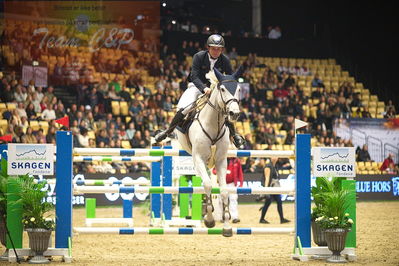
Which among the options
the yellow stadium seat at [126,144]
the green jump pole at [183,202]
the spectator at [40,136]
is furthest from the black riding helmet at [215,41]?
the yellow stadium seat at [126,144]

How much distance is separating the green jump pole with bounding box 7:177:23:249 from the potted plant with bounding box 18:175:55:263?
0.07 m

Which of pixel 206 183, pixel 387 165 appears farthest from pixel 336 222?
pixel 387 165

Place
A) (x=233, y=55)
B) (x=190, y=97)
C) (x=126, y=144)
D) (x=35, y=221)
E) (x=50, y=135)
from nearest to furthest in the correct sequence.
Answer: (x=35, y=221), (x=190, y=97), (x=50, y=135), (x=126, y=144), (x=233, y=55)

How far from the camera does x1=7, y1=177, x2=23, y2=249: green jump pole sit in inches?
372

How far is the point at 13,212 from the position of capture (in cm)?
948

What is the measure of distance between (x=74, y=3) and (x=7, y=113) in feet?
21.0

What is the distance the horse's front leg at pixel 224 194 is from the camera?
906 cm

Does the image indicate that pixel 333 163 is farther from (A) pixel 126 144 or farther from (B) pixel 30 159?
(A) pixel 126 144

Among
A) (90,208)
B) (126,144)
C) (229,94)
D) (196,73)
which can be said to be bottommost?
(90,208)

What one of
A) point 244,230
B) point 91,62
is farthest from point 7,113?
point 244,230

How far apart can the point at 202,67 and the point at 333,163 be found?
2411 mm

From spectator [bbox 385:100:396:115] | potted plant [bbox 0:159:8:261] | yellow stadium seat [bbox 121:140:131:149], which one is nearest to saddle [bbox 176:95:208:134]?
A: potted plant [bbox 0:159:8:261]

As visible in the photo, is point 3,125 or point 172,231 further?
point 3,125

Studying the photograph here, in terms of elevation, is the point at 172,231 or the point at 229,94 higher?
the point at 229,94
